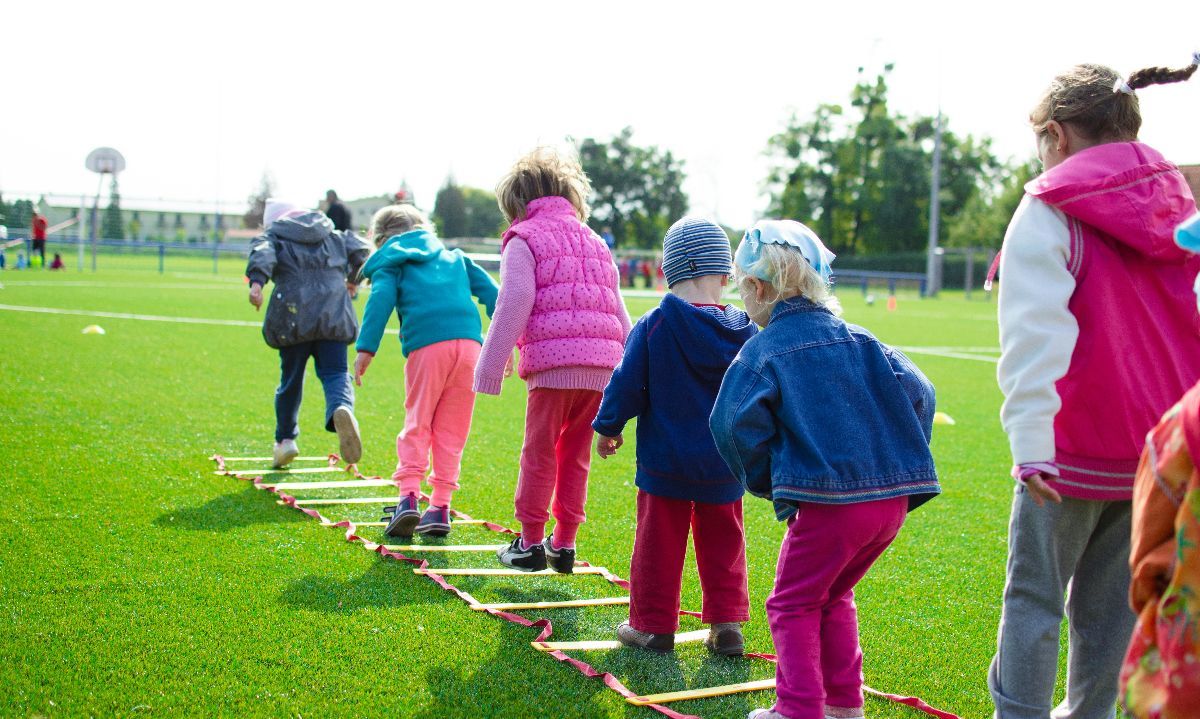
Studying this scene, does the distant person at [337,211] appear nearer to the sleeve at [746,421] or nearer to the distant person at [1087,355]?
the sleeve at [746,421]

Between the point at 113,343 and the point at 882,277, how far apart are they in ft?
129

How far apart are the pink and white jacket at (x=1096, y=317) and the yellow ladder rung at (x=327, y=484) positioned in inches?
171

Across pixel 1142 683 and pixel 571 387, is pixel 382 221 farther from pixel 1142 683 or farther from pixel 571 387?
pixel 1142 683

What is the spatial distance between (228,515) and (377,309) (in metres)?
1.26

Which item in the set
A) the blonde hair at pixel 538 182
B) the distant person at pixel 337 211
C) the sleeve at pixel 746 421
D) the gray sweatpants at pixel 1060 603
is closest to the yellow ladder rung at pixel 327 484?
the blonde hair at pixel 538 182

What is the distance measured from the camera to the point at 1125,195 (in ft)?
8.66

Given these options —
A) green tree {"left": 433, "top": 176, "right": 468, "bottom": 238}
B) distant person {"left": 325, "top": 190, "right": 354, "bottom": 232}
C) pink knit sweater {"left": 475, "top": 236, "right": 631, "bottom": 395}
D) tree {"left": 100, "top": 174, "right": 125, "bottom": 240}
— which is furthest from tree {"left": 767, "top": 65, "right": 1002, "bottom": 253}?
pink knit sweater {"left": 475, "top": 236, "right": 631, "bottom": 395}

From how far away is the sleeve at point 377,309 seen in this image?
5.38m

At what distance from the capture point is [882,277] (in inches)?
1868

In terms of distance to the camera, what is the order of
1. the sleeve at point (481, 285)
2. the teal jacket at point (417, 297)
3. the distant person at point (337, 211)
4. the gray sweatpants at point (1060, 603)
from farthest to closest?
1. the distant person at point (337, 211)
2. the sleeve at point (481, 285)
3. the teal jacket at point (417, 297)
4. the gray sweatpants at point (1060, 603)

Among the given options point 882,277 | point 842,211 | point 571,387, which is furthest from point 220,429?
point 842,211

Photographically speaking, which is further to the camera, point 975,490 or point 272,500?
point 975,490

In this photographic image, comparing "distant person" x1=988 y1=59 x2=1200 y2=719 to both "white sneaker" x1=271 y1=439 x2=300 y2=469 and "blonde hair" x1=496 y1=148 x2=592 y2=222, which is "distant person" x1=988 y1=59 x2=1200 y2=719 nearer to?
"blonde hair" x1=496 y1=148 x2=592 y2=222

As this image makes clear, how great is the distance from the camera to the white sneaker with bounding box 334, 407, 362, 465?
5.94 m
